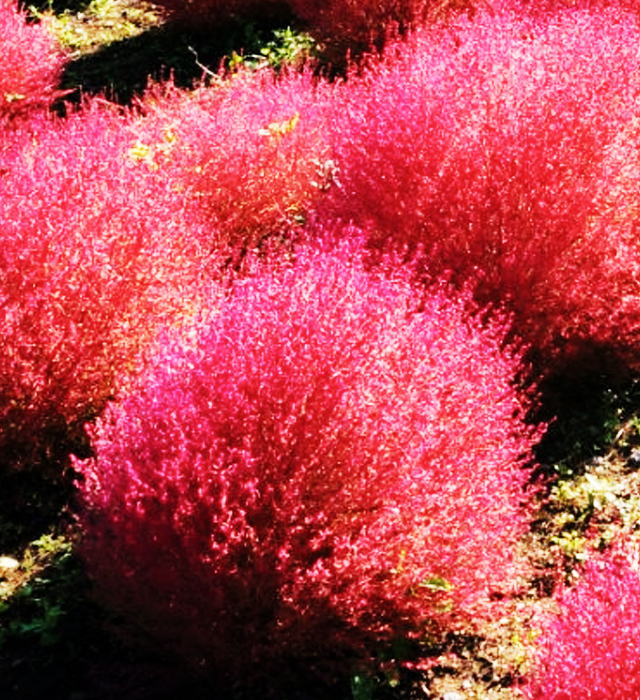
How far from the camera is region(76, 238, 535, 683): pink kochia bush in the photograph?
2.94 meters

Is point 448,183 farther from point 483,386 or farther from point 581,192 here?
point 483,386

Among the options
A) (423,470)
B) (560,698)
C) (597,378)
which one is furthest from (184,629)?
(597,378)

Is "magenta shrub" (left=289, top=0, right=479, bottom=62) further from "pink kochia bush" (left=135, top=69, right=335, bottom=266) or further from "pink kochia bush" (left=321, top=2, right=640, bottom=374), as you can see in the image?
"pink kochia bush" (left=321, top=2, right=640, bottom=374)

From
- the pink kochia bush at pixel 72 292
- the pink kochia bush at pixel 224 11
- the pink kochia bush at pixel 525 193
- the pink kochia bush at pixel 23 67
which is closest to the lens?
the pink kochia bush at pixel 72 292

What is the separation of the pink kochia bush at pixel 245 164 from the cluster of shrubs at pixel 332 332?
0.7 inches

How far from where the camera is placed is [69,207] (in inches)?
172

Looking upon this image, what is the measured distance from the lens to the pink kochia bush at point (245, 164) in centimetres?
524

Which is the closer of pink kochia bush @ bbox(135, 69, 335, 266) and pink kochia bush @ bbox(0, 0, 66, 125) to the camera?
pink kochia bush @ bbox(135, 69, 335, 266)

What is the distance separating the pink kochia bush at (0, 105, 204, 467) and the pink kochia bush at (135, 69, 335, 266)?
568 millimetres

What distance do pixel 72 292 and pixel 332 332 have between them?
1313 millimetres

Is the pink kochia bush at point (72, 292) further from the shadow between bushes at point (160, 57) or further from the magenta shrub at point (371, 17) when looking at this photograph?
the shadow between bushes at point (160, 57)

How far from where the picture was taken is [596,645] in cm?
254

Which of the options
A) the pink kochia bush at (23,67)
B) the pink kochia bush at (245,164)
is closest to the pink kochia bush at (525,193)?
the pink kochia bush at (245,164)

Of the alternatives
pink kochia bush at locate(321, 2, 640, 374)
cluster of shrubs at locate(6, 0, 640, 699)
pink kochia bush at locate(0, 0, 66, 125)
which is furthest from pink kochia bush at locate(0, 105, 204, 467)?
pink kochia bush at locate(0, 0, 66, 125)
